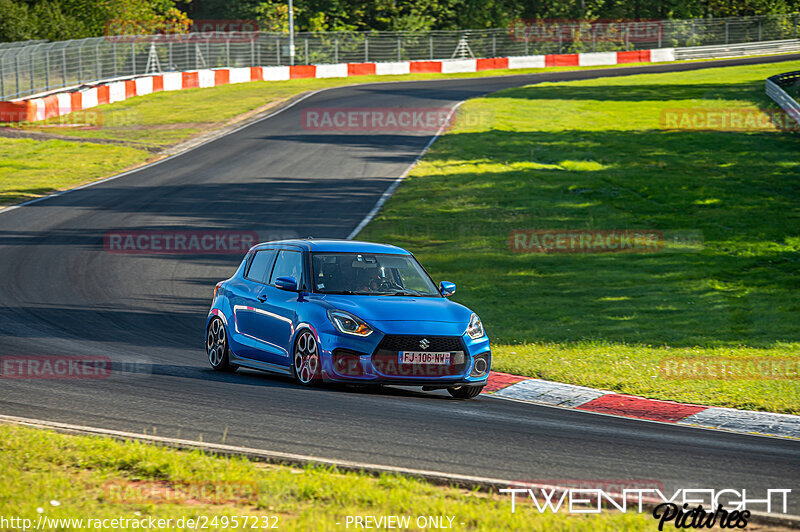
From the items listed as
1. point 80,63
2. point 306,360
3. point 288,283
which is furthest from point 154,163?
point 306,360

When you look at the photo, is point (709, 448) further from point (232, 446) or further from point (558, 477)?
point (232, 446)

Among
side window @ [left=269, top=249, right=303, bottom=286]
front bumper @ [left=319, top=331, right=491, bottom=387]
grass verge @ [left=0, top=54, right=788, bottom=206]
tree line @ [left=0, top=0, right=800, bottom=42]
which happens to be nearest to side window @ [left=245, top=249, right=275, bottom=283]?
side window @ [left=269, top=249, right=303, bottom=286]

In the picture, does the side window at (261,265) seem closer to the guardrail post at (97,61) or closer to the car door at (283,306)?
the car door at (283,306)

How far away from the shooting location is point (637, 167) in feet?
96.9

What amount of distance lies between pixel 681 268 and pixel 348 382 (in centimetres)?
1103

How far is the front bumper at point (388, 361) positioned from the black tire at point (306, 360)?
0.13 meters

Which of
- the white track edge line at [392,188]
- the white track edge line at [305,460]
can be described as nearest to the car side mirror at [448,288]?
the white track edge line at [305,460]

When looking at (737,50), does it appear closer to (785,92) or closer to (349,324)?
(785,92)

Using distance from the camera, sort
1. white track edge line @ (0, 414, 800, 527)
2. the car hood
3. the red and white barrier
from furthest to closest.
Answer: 1. the red and white barrier
2. the car hood
3. white track edge line @ (0, 414, 800, 527)

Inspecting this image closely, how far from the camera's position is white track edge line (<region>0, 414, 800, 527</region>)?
623 cm

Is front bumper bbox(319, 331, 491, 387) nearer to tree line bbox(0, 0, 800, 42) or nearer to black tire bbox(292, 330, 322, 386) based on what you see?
black tire bbox(292, 330, 322, 386)

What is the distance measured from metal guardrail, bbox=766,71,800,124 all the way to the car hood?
2934 centimetres

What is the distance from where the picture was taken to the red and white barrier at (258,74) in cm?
3859

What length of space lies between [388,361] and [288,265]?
86.9 inches
